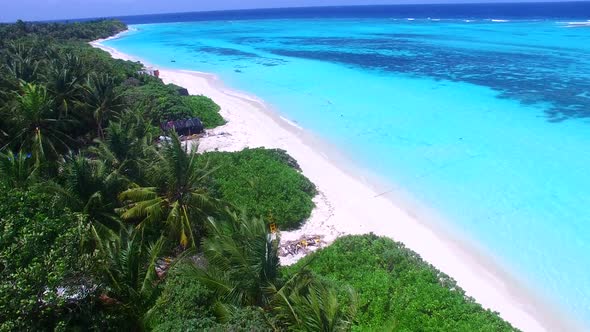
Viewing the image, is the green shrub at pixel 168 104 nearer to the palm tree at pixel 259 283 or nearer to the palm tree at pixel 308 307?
the palm tree at pixel 259 283

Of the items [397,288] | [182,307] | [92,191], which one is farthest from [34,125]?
[397,288]

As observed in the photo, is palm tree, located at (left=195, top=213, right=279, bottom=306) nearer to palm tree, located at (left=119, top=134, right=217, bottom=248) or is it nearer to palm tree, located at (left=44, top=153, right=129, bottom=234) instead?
palm tree, located at (left=119, top=134, right=217, bottom=248)

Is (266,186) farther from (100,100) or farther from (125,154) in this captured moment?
(100,100)

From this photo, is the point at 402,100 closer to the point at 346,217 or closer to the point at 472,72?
the point at 472,72

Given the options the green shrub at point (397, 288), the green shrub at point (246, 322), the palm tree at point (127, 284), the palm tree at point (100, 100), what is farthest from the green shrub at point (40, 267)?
the palm tree at point (100, 100)

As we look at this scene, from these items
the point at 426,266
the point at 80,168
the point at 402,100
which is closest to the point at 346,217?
the point at 426,266
